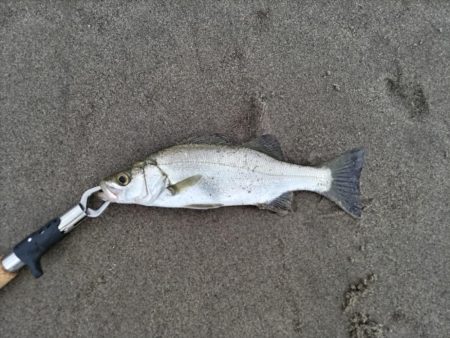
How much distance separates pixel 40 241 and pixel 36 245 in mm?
46

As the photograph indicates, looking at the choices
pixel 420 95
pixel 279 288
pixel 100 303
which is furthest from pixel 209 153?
pixel 420 95

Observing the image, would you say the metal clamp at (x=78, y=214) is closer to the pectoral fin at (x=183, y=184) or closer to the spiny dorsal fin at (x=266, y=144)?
the pectoral fin at (x=183, y=184)

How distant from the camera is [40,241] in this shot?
3.00m

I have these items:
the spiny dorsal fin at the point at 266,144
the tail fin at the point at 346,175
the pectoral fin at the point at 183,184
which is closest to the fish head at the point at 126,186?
the pectoral fin at the point at 183,184

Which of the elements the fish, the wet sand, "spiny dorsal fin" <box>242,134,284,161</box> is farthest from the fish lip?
"spiny dorsal fin" <box>242,134,284,161</box>

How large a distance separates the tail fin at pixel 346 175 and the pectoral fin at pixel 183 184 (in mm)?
1201

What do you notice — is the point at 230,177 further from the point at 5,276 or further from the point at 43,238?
the point at 5,276

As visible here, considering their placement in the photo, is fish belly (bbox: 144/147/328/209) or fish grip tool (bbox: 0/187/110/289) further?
fish belly (bbox: 144/147/328/209)

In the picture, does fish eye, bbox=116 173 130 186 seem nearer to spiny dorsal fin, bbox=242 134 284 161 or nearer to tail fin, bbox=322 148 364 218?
spiny dorsal fin, bbox=242 134 284 161

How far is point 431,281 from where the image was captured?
11.1 feet

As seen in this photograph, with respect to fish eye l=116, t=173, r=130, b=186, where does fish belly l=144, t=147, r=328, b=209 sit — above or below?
below

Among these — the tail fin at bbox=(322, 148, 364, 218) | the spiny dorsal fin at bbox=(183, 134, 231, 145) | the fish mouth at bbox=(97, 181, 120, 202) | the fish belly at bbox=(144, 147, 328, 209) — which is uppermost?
the fish mouth at bbox=(97, 181, 120, 202)

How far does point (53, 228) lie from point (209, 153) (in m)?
1.46

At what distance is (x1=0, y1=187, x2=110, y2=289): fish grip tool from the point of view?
297 centimetres
